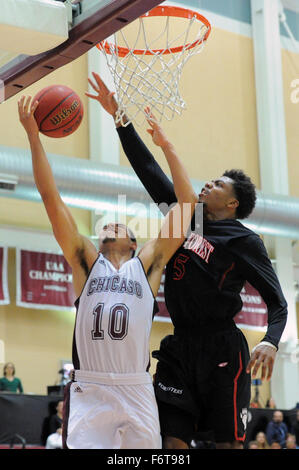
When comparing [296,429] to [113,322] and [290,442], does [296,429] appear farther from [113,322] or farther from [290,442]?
[113,322]

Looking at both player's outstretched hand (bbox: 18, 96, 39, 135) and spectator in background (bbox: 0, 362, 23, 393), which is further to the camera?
spectator in background (bbox: 0, 362, 23, 393)

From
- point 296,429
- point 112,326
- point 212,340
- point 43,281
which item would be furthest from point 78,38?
point 296,429

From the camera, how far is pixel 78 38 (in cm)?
447

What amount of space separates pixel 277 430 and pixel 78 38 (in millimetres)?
8908

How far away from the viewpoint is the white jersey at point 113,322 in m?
3.92

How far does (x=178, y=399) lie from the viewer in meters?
4.01

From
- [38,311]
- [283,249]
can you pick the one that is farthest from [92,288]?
[283,249]

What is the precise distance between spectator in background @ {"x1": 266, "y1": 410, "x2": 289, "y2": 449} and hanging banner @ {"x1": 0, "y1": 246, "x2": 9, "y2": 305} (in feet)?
15.8

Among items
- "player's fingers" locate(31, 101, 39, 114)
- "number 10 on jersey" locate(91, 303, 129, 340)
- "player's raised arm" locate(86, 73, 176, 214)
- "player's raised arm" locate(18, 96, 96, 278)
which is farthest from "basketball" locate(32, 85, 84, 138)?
"number 10 on jersey" locate(91, 303, 129, 340)

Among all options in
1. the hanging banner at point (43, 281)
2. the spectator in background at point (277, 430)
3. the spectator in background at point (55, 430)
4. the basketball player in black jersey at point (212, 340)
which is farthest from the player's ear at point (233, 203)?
the hanging banner at point (43, 281)

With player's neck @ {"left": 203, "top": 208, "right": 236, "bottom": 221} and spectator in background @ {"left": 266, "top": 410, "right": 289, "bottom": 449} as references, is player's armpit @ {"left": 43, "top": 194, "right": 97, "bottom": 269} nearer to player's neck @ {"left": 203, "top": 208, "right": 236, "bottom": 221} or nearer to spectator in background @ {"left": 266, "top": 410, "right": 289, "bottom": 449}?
player's neck @ {"left": 203, "top": 208, "right": 236, "bottom": 221}

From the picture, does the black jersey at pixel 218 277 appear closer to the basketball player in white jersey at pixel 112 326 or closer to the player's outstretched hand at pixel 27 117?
the basketball player in white jersey at pixel 112 326

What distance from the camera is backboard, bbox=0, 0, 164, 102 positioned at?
4.24 m

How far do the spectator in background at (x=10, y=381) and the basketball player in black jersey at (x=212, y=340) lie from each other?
857cm
